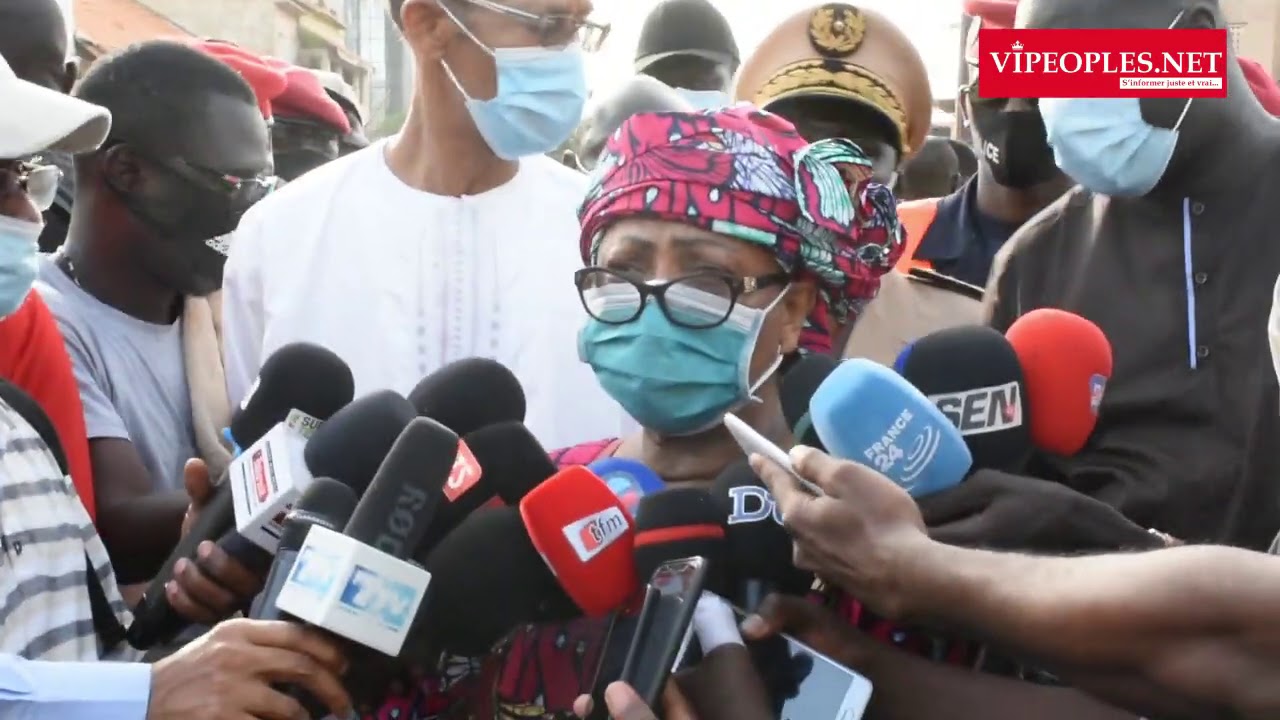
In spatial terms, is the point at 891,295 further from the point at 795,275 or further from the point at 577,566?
the point at 577,566

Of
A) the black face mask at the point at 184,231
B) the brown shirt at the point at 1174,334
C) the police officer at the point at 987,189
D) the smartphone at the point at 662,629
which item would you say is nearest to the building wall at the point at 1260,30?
the police officer at the point at 987,189

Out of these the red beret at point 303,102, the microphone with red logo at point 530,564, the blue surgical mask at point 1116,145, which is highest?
the blue surgical mask at point 1116,145

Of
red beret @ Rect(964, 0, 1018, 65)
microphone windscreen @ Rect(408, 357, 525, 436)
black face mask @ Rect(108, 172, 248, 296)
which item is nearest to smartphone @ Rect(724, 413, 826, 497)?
microphone windscreen @ Rect(408, 357, 525, 436)

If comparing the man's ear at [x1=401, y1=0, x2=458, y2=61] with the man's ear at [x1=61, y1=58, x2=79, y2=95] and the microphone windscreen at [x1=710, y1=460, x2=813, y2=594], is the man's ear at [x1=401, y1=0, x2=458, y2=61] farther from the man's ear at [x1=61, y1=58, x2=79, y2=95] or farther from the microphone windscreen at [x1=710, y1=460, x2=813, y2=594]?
the microphone windscreen at [x1=710, y1=460, x2=813, y2=594]

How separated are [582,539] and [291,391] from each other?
25.1 inches

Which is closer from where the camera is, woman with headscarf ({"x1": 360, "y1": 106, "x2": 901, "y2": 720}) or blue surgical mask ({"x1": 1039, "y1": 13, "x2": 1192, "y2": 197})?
woman with headscarf ({"x1": 360, "y1": 106, "x2": 901, "y2": 720})

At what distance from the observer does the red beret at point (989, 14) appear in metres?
4.47

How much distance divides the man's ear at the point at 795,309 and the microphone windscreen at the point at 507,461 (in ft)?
1.91

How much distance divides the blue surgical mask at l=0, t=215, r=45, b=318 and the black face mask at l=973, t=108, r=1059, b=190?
259 centimetres

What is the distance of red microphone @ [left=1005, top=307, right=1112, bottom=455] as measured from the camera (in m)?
1.98

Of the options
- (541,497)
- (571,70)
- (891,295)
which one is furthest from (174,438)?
(541,497)

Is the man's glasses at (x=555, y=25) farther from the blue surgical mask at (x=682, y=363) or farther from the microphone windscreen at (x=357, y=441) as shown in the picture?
the microphone windscreen at (x=357, y=441)

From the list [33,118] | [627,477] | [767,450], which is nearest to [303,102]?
[33,118]

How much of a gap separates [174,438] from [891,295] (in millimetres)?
1663
